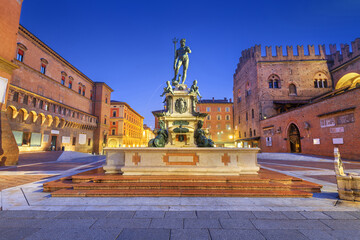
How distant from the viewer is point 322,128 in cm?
1888

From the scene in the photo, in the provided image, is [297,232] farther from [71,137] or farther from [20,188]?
[71,137]

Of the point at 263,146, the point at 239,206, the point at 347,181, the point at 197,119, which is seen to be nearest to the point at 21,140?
the point at 197,119

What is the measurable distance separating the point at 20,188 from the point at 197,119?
7.73m

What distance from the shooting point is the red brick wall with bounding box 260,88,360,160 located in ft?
50.8

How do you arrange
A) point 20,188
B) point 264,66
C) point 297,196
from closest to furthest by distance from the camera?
point 297,196
point 20,188
point 264,66

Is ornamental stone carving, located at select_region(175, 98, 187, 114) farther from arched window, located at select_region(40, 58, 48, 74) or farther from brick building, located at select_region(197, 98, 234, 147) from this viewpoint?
brick building, located at select_region(197, 98, 234, 147)

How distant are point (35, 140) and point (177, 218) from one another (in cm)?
2922

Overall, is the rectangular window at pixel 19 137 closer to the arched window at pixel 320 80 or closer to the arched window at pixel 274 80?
the arched window at pixel 274 80

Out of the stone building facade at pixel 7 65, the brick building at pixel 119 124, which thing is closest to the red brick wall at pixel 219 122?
the brick building at pixel 119 124

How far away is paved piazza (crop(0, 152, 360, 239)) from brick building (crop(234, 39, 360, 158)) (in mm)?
19482

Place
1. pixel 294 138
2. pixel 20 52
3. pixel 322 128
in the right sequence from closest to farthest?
1. pixel 322 128
2. pixel 20 52
3. pixel 294 138

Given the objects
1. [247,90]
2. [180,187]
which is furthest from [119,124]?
[180,187]

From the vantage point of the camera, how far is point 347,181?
4172mm

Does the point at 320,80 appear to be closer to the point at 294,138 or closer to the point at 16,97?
the point at 294,138
